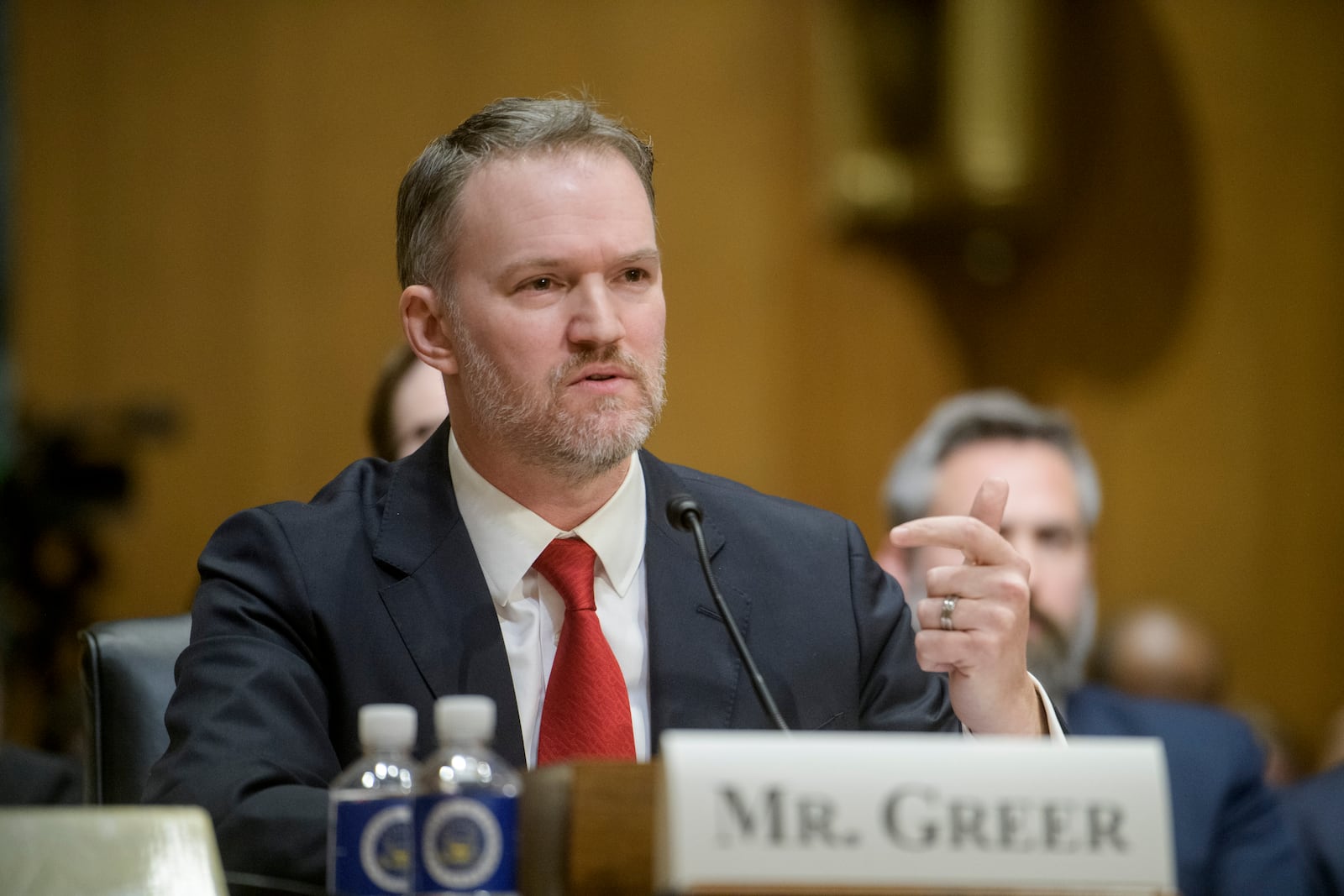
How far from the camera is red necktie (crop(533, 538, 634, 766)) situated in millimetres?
1806

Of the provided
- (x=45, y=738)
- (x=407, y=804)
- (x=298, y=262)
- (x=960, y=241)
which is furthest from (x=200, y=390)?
(x=407, y=804)

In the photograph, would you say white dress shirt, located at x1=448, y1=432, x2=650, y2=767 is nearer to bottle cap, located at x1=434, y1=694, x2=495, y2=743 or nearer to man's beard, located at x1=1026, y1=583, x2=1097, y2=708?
bottle cap, located at x1=434, y1=694, x2=495, y2=743

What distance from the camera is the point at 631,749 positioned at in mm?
1812

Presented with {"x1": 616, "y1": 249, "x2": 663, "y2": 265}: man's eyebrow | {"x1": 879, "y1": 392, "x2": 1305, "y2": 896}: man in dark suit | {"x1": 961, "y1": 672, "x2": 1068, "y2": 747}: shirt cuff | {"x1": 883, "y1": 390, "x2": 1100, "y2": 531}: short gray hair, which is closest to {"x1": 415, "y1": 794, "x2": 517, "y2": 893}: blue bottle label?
{"x1": 961, "y1": 672, "x2": 1068, "y2": 747}: shirt cuff

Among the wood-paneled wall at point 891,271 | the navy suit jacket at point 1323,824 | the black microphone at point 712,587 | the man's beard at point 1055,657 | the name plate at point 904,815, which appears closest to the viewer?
the name plate at point 904,815

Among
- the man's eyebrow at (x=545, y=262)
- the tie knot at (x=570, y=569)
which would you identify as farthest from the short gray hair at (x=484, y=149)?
the tie knot at (x=570, y=569)

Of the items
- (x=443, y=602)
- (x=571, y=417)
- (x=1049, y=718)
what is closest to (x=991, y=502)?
(x=1049, y=718)

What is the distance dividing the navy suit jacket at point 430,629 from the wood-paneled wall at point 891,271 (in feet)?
10.1

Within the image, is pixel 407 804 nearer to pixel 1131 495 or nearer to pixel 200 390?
pixel 200 390

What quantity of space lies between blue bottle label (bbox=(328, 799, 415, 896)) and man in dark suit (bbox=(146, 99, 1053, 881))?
1.55ft

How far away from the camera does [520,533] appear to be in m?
1.98

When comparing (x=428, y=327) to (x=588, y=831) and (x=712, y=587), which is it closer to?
(x=712, y=587)

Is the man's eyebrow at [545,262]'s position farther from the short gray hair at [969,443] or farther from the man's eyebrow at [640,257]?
the short gray hair at [969,443]

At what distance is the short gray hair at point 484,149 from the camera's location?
2008 millimetres
